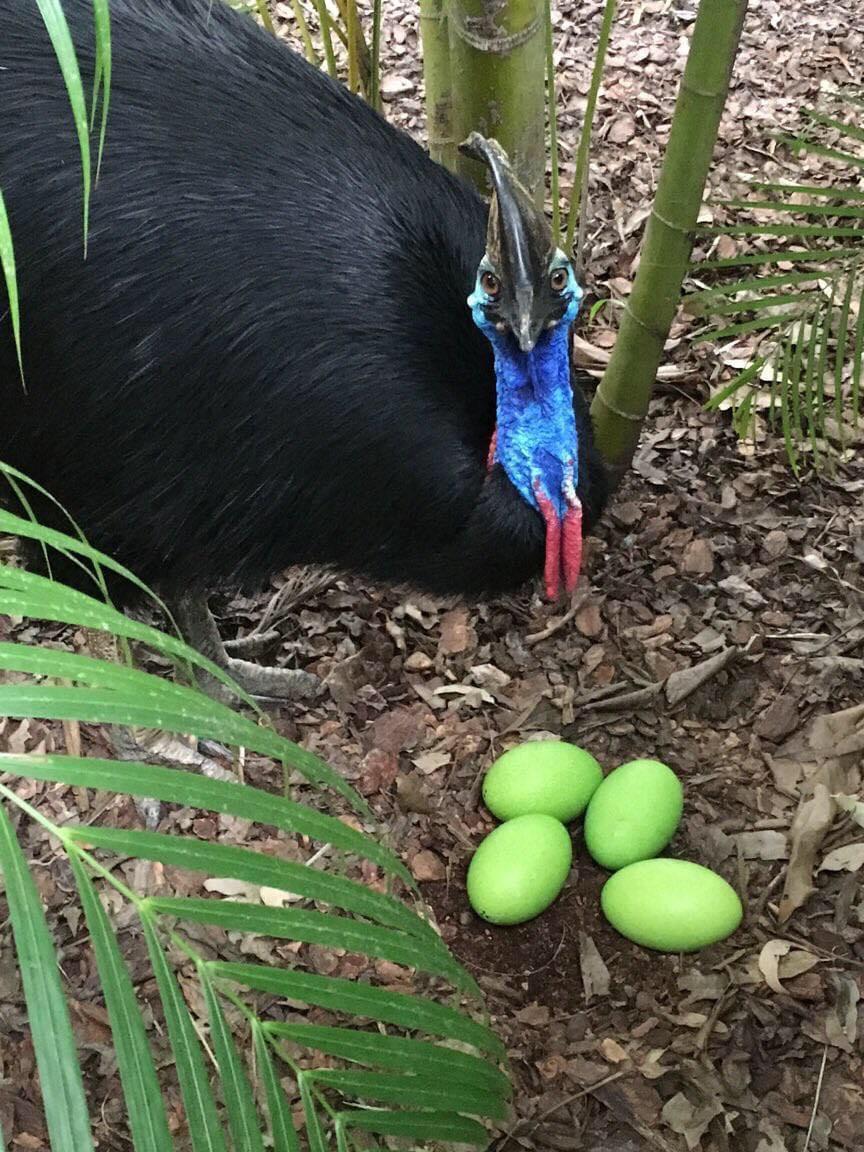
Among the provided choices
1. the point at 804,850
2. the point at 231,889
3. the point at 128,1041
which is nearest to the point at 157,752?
the point at 231,889

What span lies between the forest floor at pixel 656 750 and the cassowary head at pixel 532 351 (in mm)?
341

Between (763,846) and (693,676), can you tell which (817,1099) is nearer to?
(763,846)

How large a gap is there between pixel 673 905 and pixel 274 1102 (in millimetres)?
1027

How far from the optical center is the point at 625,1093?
4.65ft

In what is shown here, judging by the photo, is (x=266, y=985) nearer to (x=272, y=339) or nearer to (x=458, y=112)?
(x=272, y=339)

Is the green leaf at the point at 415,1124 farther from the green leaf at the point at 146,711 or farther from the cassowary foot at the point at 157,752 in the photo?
the cassowary foot at the point at 157,752

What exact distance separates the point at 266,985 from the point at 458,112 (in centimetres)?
134

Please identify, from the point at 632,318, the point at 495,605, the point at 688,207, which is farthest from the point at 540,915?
the point at 688,207

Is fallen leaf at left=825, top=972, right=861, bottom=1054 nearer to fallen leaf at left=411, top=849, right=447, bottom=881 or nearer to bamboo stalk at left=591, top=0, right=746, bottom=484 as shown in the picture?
fallen leaf at left=411, top=849, right=447, bottom=881

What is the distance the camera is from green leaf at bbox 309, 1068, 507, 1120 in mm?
539

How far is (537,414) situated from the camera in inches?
54.5

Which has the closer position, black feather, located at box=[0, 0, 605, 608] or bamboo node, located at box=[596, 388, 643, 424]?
black feather, located at box=[0, 0, 605, 608]

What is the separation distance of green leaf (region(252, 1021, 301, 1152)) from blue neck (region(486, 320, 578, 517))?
0.95 metres

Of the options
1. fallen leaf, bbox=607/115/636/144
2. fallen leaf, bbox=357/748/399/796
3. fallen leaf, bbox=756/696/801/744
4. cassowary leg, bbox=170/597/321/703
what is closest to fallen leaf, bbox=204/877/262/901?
fallen leaf, bbox=357/748/399/796
